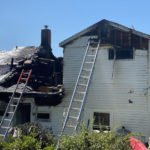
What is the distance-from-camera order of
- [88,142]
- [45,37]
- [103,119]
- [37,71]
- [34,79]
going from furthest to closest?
[45,37] < [37,71] < [34,79] < [103,119] < [88,142]

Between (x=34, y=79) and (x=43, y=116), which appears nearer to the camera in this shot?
(x=43, y=116)

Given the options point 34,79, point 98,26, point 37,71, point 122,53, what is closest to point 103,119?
point 122,53

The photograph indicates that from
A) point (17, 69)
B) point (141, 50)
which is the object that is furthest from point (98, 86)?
point (17, 69)

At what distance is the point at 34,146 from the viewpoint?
6.22m

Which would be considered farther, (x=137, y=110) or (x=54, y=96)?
(x=54, y=96)

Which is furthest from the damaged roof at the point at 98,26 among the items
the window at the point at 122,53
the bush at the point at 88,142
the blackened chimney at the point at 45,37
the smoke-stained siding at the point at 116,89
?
the bush at the point at 88,142

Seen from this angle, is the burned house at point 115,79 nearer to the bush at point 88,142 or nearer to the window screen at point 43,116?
the window screen at point 43,116

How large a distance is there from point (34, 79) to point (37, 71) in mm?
1178

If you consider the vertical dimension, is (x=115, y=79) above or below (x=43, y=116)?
above

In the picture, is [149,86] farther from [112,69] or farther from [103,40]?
[103,40]

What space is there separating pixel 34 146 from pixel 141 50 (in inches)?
290

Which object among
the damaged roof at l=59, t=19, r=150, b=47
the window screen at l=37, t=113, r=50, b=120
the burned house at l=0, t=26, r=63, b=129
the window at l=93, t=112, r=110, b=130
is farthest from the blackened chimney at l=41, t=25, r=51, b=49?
the window at l=93, t=112, r=110, b=130

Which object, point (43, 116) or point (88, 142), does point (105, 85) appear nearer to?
point (43, 116)

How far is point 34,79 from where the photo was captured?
49.8 feet
